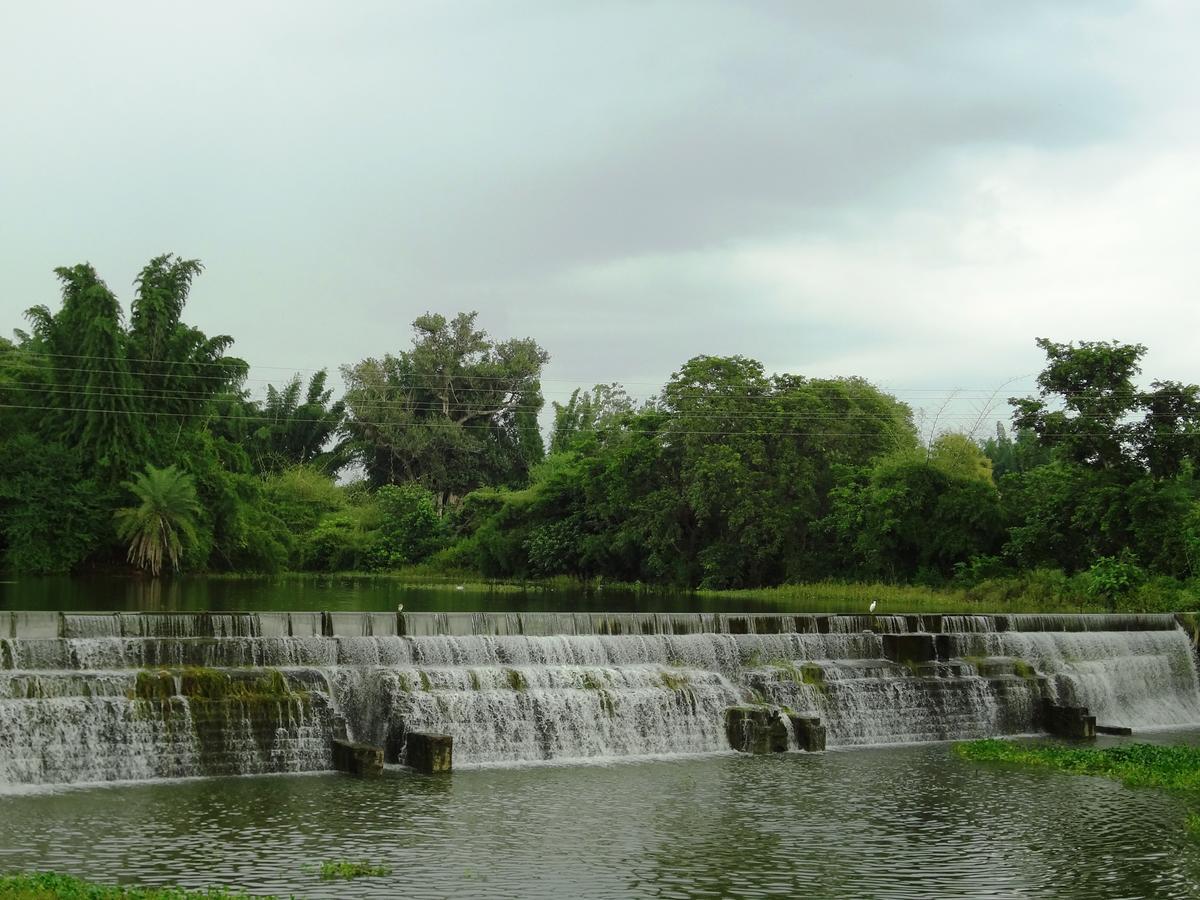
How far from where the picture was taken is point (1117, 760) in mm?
16719

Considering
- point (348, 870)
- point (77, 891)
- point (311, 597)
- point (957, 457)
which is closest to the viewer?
point (77, 891)

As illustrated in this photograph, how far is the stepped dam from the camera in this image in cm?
1530

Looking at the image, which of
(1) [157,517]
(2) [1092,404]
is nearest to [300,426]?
(1) [157,517]

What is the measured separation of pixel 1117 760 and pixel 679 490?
106 feet

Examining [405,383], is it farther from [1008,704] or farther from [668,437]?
[1008,704]

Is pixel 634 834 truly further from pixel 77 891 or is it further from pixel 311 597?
pixel 311 597

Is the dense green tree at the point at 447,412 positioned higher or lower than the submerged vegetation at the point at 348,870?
higher

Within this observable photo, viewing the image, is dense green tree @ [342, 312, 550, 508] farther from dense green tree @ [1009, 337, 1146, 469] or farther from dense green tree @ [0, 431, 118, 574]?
dense green tree @ [1009, 337, 1146, 469]

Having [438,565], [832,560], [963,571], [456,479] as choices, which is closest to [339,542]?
[438,565]

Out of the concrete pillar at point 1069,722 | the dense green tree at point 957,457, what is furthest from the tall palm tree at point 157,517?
the concrete pillar at point 1069,722

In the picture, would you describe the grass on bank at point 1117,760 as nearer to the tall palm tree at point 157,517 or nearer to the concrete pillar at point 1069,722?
the concrete pillar at point 1069,722

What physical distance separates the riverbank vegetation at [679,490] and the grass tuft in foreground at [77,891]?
2697cm

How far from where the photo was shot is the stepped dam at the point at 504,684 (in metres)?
15.3

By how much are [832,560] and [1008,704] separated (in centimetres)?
2496
